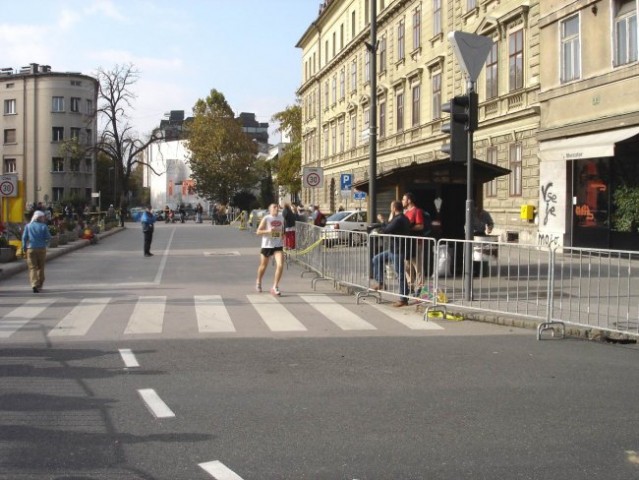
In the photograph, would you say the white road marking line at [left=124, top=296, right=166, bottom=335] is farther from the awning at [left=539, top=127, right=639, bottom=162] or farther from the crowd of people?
the awning at [left=539, top=127, right=639, bottom=162]

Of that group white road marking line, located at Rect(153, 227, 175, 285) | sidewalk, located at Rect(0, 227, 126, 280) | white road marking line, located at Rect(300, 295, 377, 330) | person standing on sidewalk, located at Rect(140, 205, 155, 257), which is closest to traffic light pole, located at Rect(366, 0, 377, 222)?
white road marking line, located at Rect(300, 295, 377, 330)

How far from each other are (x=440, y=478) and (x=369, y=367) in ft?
10.8

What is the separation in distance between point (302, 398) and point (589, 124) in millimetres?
18287

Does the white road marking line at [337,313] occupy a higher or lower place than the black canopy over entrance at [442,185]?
lower

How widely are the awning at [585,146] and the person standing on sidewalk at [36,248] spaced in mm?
14838

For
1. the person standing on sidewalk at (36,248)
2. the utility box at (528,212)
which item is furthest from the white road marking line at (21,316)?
the utility box at (528,212)

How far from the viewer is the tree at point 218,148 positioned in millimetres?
77875

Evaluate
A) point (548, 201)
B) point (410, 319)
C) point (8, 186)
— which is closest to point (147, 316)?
point (410, 319)

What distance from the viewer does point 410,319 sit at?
11.3 m

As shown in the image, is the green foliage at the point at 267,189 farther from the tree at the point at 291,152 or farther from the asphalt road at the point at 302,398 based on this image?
the asphalt road at the point at 302,398

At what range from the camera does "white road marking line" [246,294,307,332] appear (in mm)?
10477

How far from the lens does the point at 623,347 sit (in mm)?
9188

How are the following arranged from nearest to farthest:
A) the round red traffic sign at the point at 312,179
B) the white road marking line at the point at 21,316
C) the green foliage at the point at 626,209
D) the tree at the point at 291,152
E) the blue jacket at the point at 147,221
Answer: the white road marking line at the point at 21,316 → the green foliage at the point at 626,209 → the blue jacket at the point at 147,221 → the round red traffic sign at the point at 312,179 → the tree at the point at 291,152

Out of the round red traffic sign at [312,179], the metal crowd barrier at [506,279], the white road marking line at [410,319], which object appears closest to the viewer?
the metal crowd barrier at [506,279]
